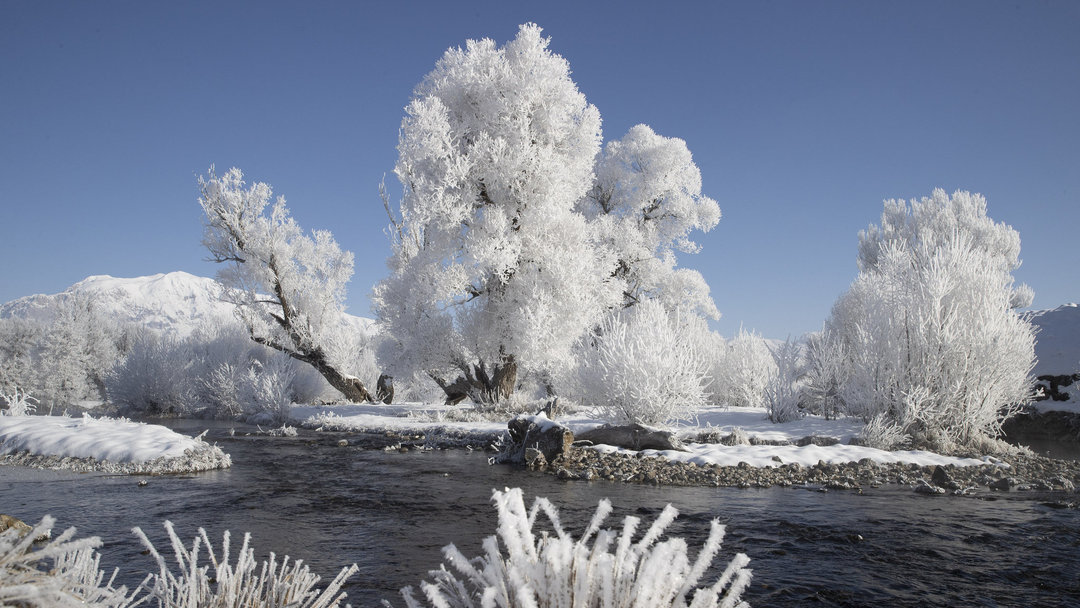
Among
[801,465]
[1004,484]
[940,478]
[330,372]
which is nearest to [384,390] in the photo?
[330,372]

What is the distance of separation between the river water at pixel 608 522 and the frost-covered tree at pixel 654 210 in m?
15.4

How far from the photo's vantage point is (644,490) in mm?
8359

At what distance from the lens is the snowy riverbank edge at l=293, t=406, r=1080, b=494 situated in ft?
28.6

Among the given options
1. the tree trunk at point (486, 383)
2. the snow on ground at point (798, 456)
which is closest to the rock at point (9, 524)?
the snow on ground at point (798, 456)

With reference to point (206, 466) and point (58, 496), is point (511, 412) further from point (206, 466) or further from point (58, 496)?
point (58, 496)

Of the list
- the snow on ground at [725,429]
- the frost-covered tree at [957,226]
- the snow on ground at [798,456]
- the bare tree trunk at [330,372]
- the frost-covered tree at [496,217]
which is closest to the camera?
the snow on ground at [798,456]

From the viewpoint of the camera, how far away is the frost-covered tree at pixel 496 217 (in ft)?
55.0

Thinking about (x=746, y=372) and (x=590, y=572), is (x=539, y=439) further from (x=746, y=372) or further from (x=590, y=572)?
(x=746, y=372)

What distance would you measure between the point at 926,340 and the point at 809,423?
9.64 ft

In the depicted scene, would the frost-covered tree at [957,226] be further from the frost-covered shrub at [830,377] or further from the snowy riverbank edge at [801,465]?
the snowy riverbank edge at [801,465]

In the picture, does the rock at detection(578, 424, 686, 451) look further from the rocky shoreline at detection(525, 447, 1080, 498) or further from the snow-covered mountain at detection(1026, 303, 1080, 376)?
the snow-covered mountain at detection(1026, 303, 1080, 376)

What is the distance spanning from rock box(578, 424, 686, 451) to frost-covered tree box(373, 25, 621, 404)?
5234 mm

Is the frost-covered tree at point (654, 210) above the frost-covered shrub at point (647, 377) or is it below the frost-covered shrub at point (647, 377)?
above

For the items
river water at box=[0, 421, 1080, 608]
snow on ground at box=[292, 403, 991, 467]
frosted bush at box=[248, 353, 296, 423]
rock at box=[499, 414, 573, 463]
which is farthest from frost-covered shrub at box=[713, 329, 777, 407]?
frosted bush at box=[248, 353, 296, 423]
